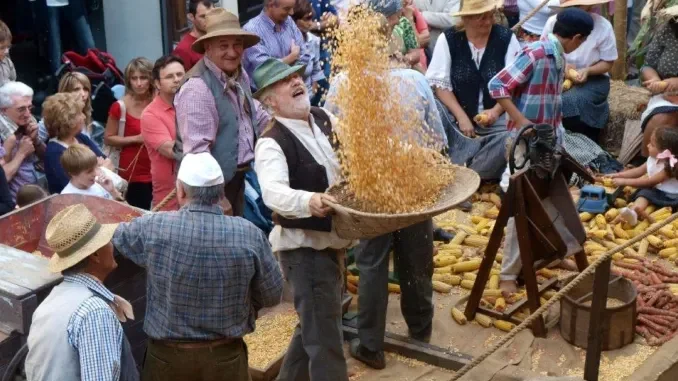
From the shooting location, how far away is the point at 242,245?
4.53 metres

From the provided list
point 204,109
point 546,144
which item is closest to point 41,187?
point 204,109

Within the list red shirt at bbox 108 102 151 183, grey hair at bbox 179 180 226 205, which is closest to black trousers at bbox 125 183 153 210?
red shirt at bbox 108 102 151 183

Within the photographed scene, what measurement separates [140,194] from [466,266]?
8.28 feet

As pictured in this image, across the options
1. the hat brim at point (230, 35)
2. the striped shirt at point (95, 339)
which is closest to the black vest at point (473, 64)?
the hat brim at point (230, 35)

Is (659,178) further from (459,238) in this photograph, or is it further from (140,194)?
(140,194)

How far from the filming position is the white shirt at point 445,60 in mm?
8523

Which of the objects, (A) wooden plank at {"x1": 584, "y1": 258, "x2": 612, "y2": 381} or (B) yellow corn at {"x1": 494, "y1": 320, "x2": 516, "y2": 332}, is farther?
(B) yellow corn at {"x1": 494, "y1": 320, "x2": 516, "y2": 332}

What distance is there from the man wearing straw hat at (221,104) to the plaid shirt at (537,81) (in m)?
2.03

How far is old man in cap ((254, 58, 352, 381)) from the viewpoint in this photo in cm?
520

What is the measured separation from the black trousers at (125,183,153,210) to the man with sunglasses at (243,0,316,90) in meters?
1.26

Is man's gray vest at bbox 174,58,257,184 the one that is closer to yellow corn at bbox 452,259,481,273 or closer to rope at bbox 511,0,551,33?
yellow corn at bbox 452,259,481,273

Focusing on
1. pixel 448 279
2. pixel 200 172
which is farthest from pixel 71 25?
pixel 200 172

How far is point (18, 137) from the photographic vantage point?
277 inches

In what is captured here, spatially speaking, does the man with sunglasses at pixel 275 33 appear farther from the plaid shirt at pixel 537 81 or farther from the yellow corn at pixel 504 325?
the yellow corn at pixel 504 325
